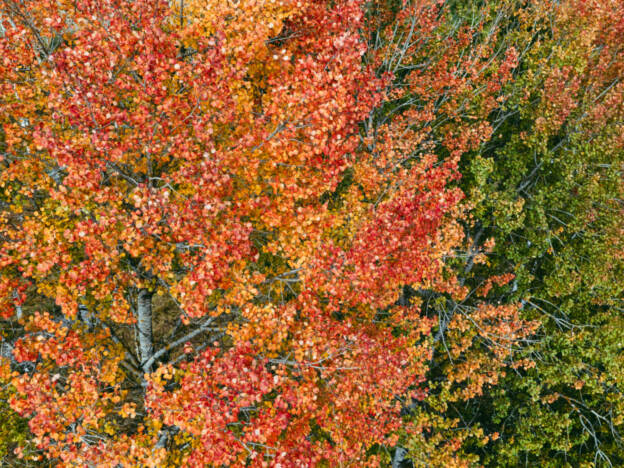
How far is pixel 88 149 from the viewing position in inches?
335

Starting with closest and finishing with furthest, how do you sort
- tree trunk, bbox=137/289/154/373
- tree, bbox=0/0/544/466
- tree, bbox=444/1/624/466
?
1. tree, bbox=0/0/544/466
2. tree trunk, bbox=137/289/154/373
3. tree, bbox=444/1/624/466

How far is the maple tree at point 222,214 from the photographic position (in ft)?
26.7

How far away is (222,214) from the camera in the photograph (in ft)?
34.1

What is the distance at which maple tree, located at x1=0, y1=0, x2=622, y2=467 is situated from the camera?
8133 millimetres

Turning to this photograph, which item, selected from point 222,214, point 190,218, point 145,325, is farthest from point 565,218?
point 145,325

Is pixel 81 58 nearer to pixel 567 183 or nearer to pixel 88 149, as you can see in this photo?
pixel 88 149

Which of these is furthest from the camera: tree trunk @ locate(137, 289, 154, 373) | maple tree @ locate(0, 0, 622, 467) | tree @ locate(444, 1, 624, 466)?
tree @ locate(444, 1, 624, 466)

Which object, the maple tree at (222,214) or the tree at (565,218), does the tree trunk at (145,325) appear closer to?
the maple tree at (222,214)

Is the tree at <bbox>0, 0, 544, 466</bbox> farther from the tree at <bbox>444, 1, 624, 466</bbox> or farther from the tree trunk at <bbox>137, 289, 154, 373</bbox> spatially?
the tree at <bbox>444, 1, 624, 466</bbox>

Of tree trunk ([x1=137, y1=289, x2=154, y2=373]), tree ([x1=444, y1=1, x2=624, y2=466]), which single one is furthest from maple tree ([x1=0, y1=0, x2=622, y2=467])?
tree ([x1=444, y1=1, x2=624, y2=466])

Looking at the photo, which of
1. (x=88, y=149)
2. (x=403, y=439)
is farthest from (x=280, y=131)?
(x=403, y=439)

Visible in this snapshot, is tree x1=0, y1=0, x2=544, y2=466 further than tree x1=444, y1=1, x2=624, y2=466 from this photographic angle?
No

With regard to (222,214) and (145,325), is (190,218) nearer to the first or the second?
(222,214)

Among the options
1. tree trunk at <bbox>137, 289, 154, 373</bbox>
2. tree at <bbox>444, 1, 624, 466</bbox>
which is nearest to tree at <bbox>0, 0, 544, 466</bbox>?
tree trunk at <bbox>137, 289, 154, 373</bbox>
